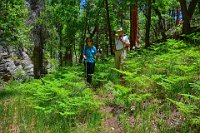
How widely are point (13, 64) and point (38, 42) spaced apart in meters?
7.82

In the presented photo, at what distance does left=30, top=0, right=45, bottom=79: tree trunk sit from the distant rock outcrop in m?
3.78

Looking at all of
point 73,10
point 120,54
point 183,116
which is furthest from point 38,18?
point 183,116

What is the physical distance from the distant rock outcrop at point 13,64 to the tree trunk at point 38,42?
3777mm

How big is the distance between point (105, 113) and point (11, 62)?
913 inches

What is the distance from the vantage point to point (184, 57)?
40.3 feet

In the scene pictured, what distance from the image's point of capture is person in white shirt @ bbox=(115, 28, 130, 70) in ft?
37.3

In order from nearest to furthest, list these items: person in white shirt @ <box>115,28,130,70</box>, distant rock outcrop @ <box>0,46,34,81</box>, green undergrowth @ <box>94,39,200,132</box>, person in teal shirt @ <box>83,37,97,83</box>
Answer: green undergrowth @ <box>94,39,200,132</box>, person in white shirt @ <box>115,28,130,70</box>, person in teal shirt @ <box>83,37,97,83</box>, distant rock outcrop @ <box>0,46,34,81</box>

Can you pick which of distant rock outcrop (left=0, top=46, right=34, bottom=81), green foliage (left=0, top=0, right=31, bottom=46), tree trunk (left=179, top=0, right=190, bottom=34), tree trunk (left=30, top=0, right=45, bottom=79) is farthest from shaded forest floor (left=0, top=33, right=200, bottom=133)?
distant rock outcrop (left=0, top=46, right=34, bottom=81)

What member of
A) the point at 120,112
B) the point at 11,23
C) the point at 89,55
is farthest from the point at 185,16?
the point at 120,112

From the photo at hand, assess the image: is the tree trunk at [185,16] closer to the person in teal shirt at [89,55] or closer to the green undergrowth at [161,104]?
the person in teal shirt at [89,55]

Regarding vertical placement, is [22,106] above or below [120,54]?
below

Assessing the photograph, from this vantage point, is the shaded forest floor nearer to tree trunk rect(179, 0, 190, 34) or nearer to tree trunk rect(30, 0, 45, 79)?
tree trunk rect(179, 0, 190, 34)

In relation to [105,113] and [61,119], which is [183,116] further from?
[61,119]

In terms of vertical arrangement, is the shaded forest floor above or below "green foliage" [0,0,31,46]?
below
